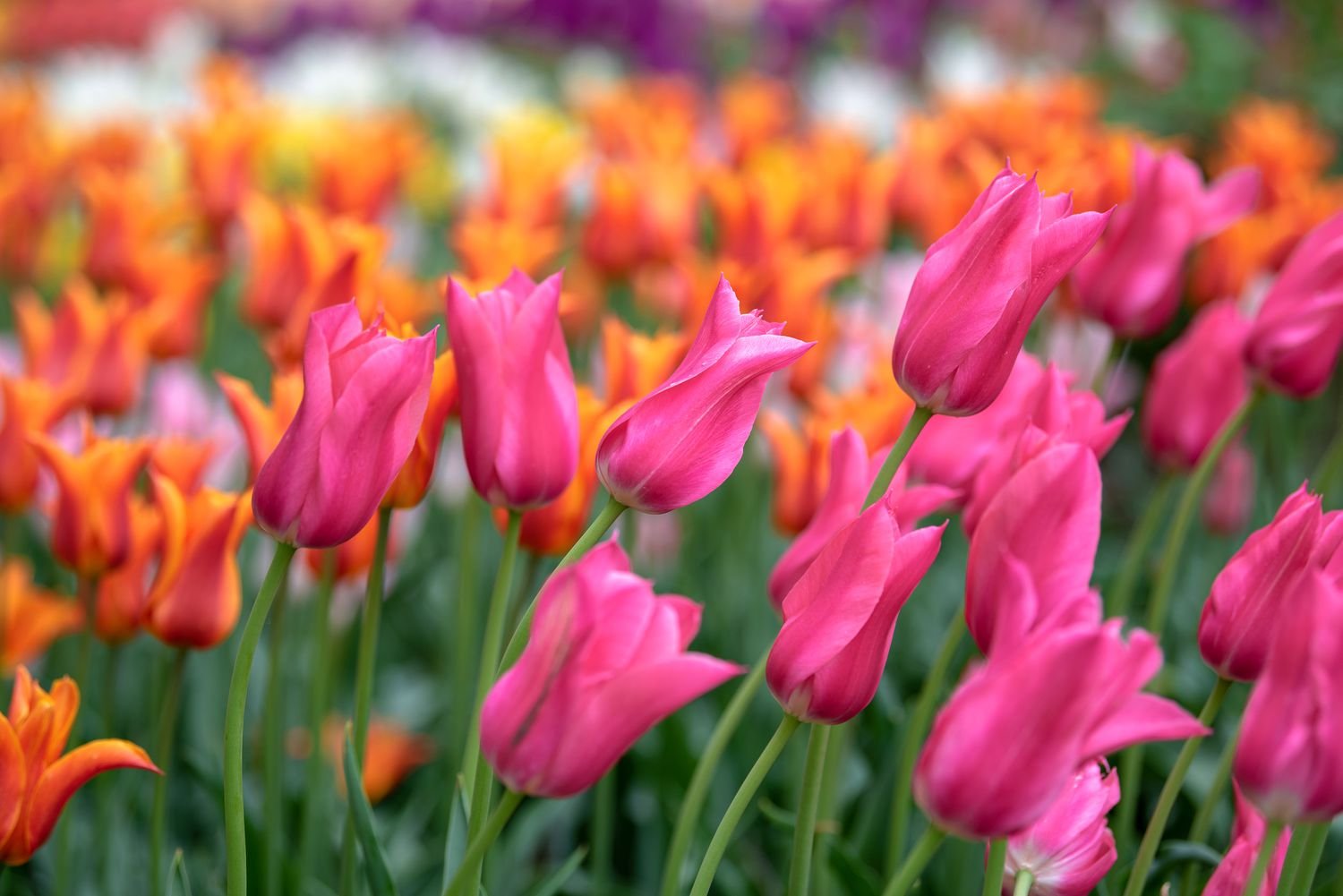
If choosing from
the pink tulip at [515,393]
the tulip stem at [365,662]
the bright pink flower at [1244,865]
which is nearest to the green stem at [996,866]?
the bright pink flower at [1244,865]

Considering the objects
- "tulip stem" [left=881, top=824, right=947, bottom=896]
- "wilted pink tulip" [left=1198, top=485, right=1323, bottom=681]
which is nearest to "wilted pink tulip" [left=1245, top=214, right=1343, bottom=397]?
"wilted pink tulip" [left=1198, top=485, right=1323, bottom=681]

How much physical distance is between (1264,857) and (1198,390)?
57cm

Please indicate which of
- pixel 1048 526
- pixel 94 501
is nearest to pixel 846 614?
pixel 1048 526

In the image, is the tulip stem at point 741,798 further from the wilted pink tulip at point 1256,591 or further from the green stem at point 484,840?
the wilted pink tulip at point 1256,591

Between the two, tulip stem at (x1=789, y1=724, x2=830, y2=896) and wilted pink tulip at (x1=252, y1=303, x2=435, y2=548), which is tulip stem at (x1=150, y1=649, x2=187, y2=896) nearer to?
wilted pink tulip at (x1=252, y1=303, x2=435, y2=548)

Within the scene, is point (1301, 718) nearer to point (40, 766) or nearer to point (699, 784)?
point (699, 784)

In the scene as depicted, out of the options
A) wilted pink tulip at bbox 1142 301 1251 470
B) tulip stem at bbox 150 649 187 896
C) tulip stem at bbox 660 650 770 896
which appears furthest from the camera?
wilted pink tulip at bbox 1142 301 1251 470

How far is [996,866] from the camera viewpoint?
2.35 feet

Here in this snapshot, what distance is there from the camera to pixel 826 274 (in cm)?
150

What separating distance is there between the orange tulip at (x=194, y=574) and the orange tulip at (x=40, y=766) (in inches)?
6.9

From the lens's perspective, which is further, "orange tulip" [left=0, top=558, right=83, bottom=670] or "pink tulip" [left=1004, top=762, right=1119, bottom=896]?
"orange tulip" [left=0, top=558, right=83, bottom=670]

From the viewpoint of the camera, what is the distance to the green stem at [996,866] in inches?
28.2

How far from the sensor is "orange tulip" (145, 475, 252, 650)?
3.28ft

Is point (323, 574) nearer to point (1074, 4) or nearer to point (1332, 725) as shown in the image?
point (1332, 725)
